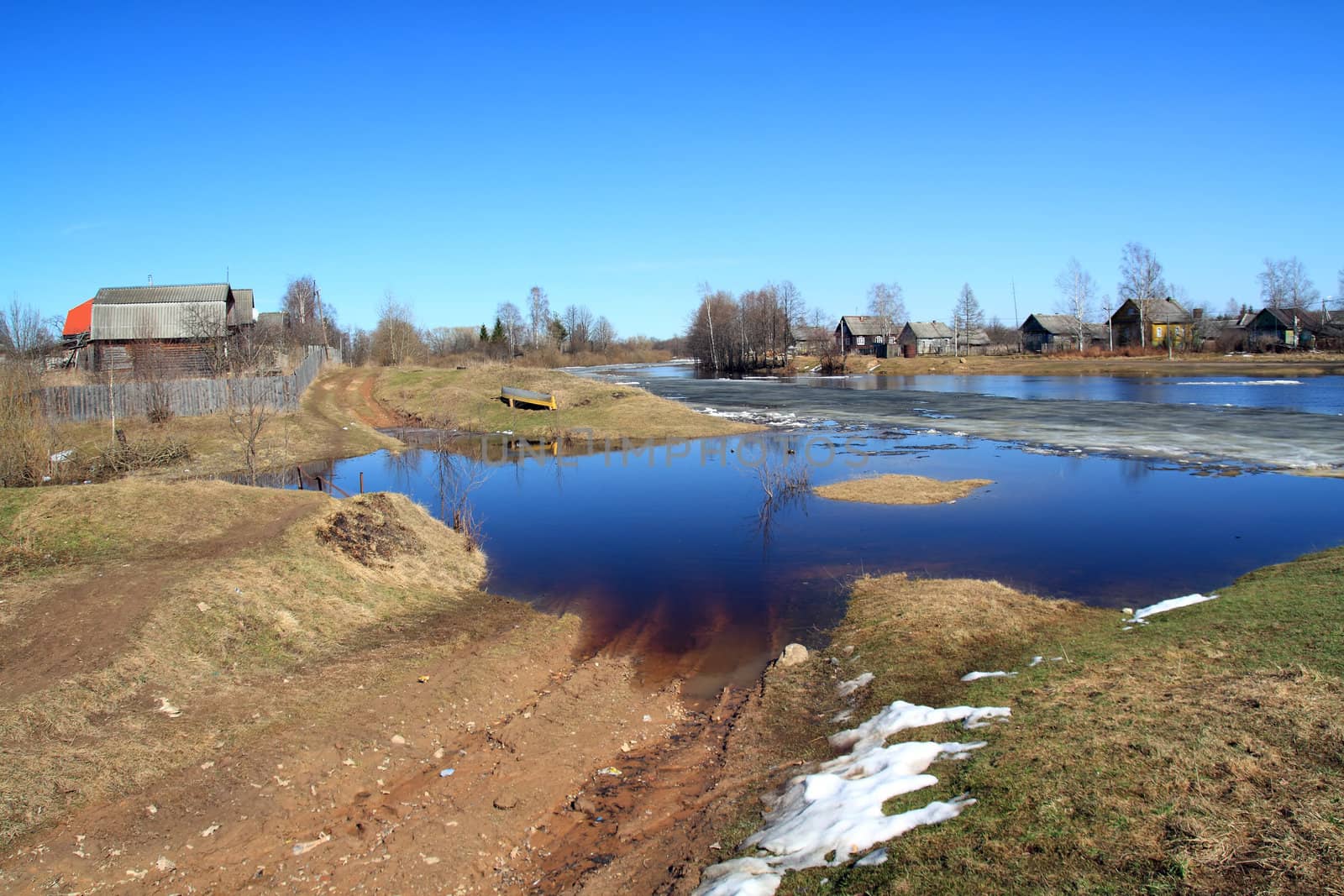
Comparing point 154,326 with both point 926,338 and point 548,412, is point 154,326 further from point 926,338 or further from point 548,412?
point 926,338

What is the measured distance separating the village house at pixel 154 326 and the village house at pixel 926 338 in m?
95.3

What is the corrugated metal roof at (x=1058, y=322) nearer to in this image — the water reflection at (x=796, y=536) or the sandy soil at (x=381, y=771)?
the water reflection at (x=796, y=536)

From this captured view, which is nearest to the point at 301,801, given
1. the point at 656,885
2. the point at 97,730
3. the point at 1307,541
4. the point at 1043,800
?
the point at 97,730

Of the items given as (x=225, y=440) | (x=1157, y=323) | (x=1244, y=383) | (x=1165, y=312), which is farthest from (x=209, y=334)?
(x=1165, y=312)

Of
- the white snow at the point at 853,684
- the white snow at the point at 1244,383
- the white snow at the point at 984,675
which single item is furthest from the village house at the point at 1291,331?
the white snow at the point at 853,684

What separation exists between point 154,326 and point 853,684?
49648 millimetres

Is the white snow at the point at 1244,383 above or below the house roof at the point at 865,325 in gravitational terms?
below

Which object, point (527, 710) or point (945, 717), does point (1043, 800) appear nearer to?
point (945, 717)

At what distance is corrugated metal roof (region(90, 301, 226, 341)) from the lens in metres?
46.5

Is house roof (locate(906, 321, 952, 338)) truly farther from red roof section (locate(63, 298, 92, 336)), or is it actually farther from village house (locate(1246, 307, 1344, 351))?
red roof section (locate(63, 298, 92, 336))

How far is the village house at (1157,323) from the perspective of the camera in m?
93.5

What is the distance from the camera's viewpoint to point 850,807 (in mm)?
6219

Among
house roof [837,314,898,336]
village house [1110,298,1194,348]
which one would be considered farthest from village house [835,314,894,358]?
village house [1110,298,1194,348]

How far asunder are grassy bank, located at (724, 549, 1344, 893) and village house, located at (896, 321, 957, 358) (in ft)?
379
